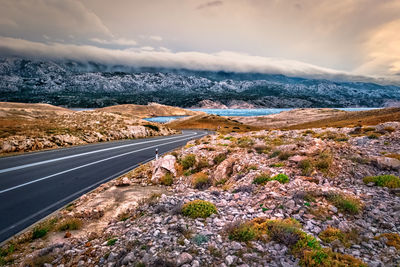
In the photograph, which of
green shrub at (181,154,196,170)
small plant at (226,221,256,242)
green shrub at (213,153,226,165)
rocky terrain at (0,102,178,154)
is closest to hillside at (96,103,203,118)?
rocky terrain at (0,102,178,154)

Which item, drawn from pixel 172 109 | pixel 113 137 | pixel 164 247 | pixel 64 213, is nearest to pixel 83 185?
pixel 64 213

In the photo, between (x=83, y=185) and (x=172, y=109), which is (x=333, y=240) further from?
(x=172, y=109)

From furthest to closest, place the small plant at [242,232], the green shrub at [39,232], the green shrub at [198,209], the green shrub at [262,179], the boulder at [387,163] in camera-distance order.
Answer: the boulder at [387,163]
the green shrub at [262,179]
the green shrub at [198,209]
the green shrub at [39,232]
the small plant at [242,232]

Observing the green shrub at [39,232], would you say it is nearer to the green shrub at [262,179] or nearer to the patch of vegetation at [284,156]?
the green shrub at [262,179]

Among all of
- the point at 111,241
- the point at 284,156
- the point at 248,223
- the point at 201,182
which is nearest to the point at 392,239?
the point at 248,223

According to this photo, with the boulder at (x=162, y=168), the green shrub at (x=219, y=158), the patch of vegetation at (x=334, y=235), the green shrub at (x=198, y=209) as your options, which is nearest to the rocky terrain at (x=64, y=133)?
the boulder at (x=162, y=168)

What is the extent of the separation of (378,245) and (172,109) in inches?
7701

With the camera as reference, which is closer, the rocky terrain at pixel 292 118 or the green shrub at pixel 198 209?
the green shrub at pixel 198 209

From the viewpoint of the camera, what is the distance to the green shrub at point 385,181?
7.61m

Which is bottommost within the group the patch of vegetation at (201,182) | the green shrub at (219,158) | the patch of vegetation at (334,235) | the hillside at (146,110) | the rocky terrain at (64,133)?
the hillside at (146,110)

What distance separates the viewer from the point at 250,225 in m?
5.54

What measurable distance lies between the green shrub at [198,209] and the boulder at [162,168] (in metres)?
5.42

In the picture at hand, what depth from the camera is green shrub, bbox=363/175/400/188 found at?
7609 millimetres

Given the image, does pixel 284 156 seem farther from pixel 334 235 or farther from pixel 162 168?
pixel 162 168
